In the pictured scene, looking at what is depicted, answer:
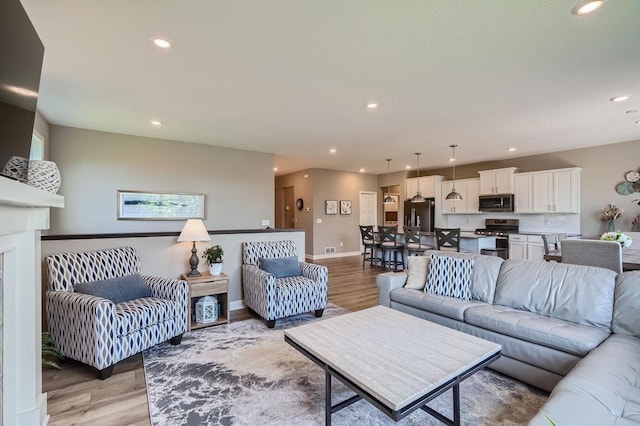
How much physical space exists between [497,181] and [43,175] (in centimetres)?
785

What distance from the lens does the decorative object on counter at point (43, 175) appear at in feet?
5.60

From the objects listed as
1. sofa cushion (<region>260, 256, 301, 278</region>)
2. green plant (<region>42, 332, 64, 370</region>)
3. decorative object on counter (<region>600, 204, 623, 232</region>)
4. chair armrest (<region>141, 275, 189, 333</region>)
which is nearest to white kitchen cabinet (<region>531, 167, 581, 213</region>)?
decorative object on counter (<region>600, 204, 623, 232</region>)

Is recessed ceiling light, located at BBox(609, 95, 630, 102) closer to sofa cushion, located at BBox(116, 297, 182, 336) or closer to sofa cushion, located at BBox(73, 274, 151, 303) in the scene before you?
sofa cushion, located at BBox(116, 297, 182, 336)

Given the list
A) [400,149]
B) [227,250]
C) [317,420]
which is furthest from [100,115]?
[400,149]

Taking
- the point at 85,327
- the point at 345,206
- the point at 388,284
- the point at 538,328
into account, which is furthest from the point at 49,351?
the point at 345,206

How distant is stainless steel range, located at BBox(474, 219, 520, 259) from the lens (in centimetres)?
663

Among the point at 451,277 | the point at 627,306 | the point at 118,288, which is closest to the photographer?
the point at 627,306

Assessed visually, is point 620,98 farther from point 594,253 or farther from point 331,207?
point 331,207

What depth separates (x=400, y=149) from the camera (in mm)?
5957

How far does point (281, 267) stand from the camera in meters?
3.94

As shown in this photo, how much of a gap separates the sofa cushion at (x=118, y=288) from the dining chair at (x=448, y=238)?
509cm

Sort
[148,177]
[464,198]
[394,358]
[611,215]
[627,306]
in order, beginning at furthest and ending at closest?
1. [464,198]
2. [611,215]
3. [148,177]
4. [627,306]
5. [394,358]

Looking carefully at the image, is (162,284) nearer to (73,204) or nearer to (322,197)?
(73,204)

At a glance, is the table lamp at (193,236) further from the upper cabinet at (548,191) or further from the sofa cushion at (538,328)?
the upper cabinet at (548,191)
